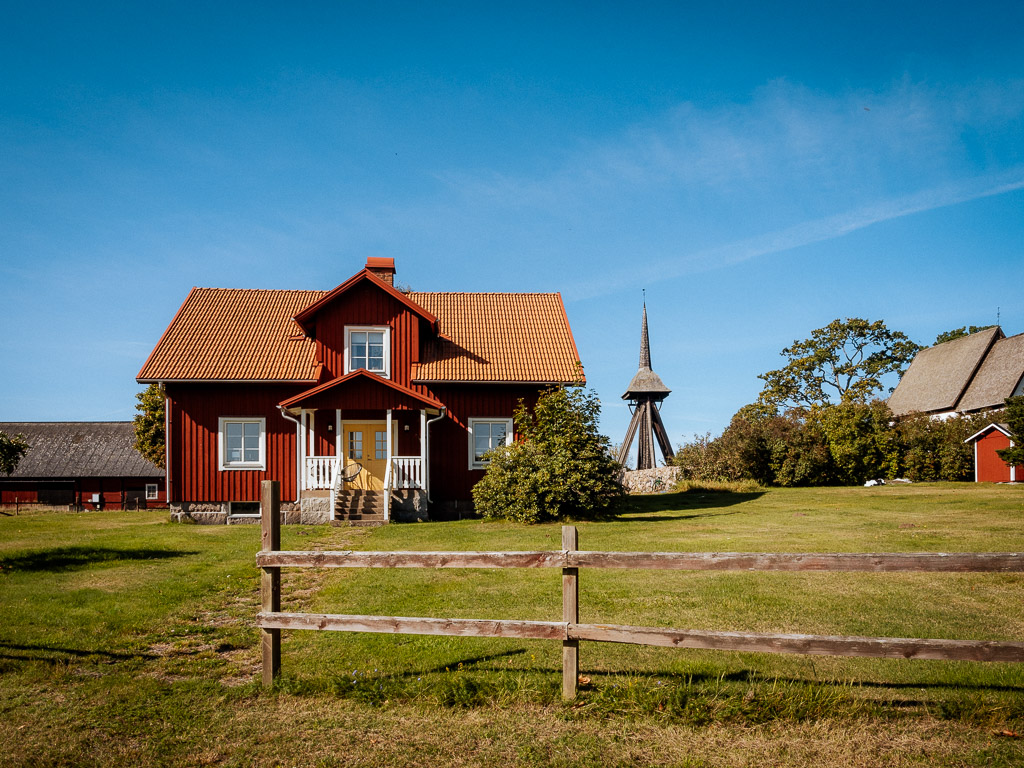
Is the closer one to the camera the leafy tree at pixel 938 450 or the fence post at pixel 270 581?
the fence post at pixel 270 581

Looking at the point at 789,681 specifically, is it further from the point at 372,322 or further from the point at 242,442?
the point at 242,442

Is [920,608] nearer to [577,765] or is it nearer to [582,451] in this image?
[577,765]

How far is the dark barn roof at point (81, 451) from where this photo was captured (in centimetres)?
4144

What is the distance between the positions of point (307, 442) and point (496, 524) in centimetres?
660

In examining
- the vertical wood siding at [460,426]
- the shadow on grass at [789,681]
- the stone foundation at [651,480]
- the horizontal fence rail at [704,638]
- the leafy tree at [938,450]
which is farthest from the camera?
the stone foundation at [651,480]

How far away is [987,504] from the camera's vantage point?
18.8 m

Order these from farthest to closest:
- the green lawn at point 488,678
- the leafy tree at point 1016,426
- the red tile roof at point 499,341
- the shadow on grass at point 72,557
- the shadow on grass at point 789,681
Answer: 1. the leafy tree at point 1016,426
2. the red tile roof at point 499,341
3. the shadow on grass at point 72,557
4. the shadow on grass at point 789,681
5. the green lawn at point 488,678

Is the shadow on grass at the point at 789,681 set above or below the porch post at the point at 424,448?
below

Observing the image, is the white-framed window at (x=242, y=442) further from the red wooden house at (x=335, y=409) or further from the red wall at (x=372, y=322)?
the red wall at (x=372, y=322)

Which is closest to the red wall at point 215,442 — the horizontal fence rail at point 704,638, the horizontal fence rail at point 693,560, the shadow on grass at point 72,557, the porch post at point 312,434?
the porch post at point 312,434

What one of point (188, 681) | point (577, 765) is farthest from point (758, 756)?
point (188, 681)

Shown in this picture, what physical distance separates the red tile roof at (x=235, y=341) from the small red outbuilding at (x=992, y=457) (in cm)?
2994

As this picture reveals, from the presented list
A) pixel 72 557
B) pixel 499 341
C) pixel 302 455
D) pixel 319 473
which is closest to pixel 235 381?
pixel 302 455

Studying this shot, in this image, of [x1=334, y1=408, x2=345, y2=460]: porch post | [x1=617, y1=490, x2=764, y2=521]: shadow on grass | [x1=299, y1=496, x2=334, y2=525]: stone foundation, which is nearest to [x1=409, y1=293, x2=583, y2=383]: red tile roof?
[x1=334, y1=408, x2=345, y2=460]: porch post
